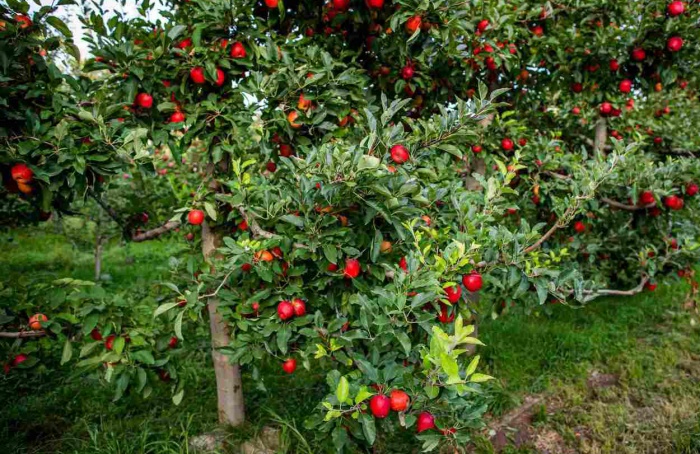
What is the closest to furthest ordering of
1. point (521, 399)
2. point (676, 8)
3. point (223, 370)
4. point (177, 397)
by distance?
point (177, 397), point (223, 370), point (676, 8), point (521, 399)

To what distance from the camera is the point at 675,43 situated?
3.14 metres

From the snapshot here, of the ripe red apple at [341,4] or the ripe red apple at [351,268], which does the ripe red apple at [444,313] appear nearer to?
the ripe red apple at [351,268]

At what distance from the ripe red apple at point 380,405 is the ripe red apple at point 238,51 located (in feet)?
5.96

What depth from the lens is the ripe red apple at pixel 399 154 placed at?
1.80 meters

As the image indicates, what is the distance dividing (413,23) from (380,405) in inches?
72.3

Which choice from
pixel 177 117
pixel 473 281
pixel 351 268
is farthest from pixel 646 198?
pixel 177 117

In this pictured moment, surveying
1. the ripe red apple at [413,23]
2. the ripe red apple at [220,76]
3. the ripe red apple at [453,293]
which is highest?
the ripe red apple at [413,23]

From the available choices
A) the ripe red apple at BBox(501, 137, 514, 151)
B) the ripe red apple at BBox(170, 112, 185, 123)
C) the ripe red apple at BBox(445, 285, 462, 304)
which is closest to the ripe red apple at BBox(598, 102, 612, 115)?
the ripe red apple at BBox(501, 137, 514, 151)

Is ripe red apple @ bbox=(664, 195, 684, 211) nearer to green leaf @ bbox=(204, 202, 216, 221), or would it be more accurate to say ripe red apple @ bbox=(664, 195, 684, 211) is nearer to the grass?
the grass

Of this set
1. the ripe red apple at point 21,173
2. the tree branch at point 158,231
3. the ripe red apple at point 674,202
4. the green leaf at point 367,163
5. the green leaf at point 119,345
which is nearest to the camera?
the green leaf at point 367,163

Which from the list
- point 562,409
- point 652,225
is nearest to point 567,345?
point 562,409

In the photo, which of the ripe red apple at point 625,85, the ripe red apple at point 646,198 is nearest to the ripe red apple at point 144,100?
the ripe red apple at point 646,198

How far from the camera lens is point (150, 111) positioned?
239cm

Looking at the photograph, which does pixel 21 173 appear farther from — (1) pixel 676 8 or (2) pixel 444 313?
(1) pixel 676 8
